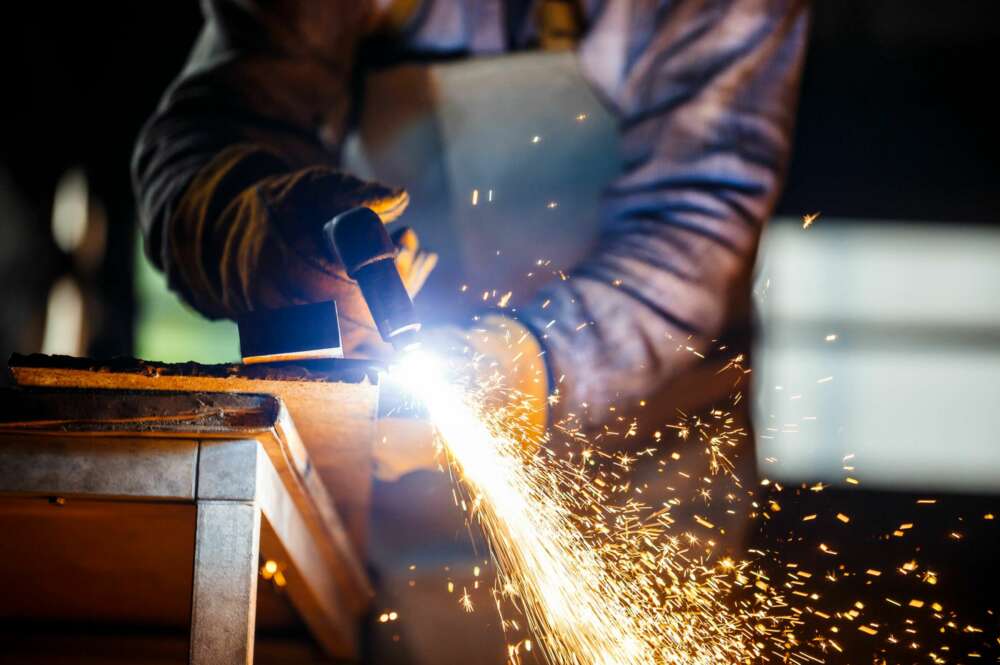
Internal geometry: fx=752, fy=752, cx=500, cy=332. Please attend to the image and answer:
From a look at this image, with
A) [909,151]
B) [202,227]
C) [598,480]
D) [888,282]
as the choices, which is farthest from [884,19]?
[202,227]

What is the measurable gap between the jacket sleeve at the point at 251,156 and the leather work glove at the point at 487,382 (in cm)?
30

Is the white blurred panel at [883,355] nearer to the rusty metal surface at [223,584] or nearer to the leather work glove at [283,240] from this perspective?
the leather work glove at [283,240]

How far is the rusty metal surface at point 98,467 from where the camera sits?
2.65 ft

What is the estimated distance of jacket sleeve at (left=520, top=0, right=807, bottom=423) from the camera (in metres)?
1.58

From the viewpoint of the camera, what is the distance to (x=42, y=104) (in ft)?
9.93

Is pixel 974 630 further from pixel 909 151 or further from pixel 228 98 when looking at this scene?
pixel 228 98

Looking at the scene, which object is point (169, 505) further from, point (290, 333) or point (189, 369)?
point (290, 333)

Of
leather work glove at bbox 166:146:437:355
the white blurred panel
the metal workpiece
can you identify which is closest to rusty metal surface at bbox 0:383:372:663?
the metal workpiece

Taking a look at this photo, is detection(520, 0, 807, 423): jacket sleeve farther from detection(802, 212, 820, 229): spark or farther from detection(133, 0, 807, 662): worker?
detection(802, 212, 820, 229): spark

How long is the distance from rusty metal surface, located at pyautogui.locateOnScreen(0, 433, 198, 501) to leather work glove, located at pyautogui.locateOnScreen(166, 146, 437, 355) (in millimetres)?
371

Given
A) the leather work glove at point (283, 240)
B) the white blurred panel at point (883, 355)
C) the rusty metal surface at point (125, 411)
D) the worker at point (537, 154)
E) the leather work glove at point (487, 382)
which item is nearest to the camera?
the rusty metal surface at point (125, 411)

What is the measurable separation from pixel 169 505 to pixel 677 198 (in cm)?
120

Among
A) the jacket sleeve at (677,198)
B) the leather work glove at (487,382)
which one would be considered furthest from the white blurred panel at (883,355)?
the leather work glove at (487,382)

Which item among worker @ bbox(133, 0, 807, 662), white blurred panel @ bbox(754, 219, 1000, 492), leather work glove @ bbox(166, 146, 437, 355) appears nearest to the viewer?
leather work glove @ bbox(166, 146, 437, 355)
